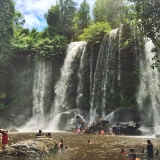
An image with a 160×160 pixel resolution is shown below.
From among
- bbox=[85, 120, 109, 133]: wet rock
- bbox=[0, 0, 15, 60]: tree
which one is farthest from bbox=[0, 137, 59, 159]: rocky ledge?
bbox=[0, 0, 15, 60]: tree

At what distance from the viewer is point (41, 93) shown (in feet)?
106

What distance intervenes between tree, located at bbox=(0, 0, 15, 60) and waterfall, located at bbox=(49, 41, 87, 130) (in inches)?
312

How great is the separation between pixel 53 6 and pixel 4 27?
19204 mm

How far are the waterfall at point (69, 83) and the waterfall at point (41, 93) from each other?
1399mm

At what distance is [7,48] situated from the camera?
102 ft

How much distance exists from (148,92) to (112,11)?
2866 cm

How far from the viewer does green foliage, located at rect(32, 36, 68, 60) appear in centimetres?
3334

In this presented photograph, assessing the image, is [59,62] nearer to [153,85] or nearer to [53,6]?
[153,85]

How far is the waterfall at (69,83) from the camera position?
29.8 metres

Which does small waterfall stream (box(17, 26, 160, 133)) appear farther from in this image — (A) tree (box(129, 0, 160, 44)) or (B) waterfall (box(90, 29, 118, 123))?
(A) tree (box(129, 0, 160, 44))

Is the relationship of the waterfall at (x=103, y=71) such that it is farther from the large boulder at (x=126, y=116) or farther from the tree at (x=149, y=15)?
the tree at (x=149, y=15)

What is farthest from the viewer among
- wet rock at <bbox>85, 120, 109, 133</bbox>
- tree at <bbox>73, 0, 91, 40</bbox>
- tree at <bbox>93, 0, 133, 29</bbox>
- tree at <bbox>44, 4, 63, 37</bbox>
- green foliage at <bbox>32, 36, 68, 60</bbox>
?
tree at <bbox>73, 0, 91, 40</bbox>

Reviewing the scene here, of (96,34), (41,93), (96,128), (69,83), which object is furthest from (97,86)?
(41,93)

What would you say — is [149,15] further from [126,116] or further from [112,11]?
[112,11]
